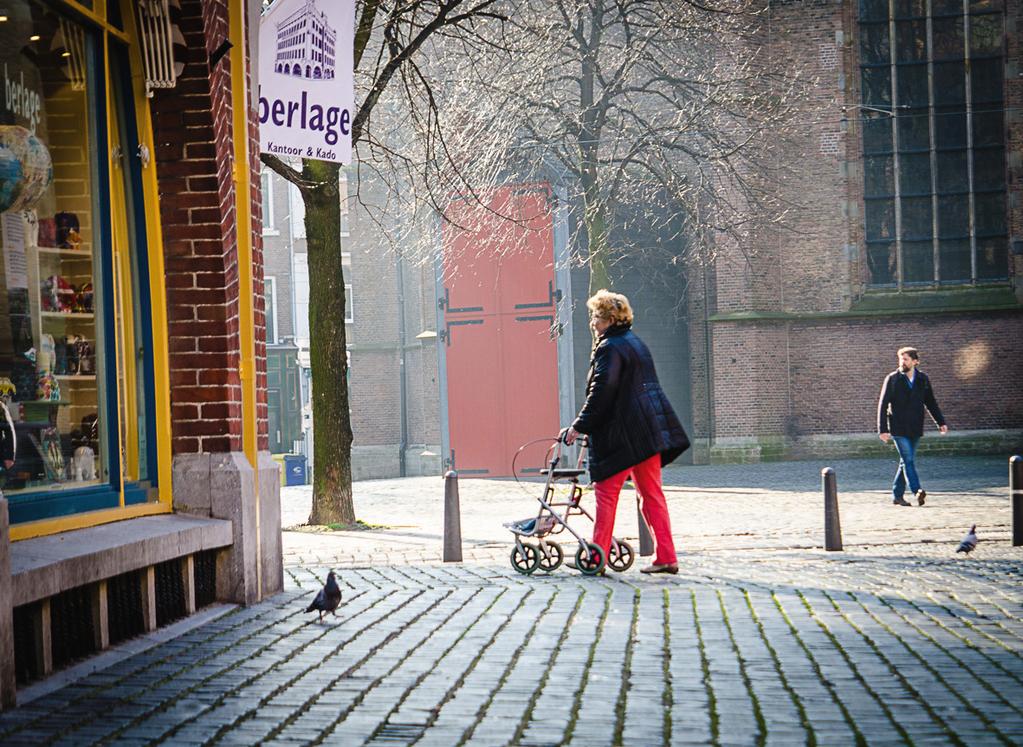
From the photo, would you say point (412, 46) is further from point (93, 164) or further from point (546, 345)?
point (546, 345)

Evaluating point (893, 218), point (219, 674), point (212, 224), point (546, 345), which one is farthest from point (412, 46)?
point (893, 218)

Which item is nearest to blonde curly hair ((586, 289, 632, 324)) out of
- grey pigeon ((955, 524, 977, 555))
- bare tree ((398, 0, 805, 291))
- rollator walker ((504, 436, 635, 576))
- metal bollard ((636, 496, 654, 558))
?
rollator walker ((504, 436, 635, 576))

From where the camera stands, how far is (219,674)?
227 inches

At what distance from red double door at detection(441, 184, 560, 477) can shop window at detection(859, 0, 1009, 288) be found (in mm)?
6667

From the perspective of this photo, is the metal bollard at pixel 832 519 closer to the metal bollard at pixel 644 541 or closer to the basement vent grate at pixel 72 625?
the metal bollard at pixel 644 541

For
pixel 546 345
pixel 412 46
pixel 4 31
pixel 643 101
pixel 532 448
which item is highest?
pixel 643 101

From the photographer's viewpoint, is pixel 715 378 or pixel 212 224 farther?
pixel 715 378

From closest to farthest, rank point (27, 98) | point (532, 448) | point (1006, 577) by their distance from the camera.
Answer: point (27, 98)
point (1006, 577)
point (532, 448)

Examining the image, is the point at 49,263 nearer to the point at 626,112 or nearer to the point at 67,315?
the point at 67,315

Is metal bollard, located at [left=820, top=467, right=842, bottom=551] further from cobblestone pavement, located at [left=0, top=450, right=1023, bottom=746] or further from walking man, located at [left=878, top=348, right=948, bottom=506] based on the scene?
walking man, located at [left=878, top=348, right=948, bottom=506]

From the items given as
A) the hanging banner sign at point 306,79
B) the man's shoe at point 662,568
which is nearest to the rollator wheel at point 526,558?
the man's shoe at point 662,568

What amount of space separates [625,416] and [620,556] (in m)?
1.17

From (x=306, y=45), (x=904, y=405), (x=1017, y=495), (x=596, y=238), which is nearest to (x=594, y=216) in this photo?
(x=596, y=238)

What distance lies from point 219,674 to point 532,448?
65.5 feet
